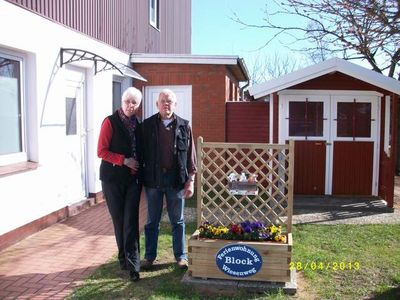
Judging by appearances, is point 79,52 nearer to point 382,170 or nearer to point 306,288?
point 306,288

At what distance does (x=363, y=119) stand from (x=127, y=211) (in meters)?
5.76

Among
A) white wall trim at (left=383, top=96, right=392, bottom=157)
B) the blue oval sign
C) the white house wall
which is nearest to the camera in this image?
the blue oval sign

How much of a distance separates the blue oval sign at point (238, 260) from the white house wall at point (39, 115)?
8.95ft

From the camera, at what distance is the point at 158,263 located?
17.2 ft

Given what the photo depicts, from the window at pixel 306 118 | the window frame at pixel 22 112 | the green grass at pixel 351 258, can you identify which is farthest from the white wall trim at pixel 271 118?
the window frame at pixel 22 112

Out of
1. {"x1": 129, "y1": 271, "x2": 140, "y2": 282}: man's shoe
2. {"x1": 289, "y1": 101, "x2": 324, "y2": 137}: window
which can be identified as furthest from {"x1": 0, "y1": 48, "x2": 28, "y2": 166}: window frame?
{"x1": 289, "y1": 101, "x2": 324, "y2": 137}: window

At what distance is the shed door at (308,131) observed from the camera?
9016 mm

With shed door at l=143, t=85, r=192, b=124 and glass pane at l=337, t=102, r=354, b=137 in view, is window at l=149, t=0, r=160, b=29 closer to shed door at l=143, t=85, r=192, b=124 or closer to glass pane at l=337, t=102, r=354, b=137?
shed door at l=143, t=85, r=192, b=124

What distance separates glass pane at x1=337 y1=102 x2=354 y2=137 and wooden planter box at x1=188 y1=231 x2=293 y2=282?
483cm

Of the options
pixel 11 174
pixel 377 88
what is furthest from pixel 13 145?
pixel 377 88

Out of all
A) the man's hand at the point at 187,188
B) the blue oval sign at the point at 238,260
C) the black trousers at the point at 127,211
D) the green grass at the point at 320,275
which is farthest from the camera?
the man's hand at the point at 187,188

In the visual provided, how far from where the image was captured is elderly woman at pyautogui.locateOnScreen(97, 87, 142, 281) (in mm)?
4684

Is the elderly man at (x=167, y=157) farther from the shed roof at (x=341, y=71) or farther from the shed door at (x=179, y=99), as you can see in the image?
the shed door at (x=179, y=99)

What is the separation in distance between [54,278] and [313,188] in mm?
5644
